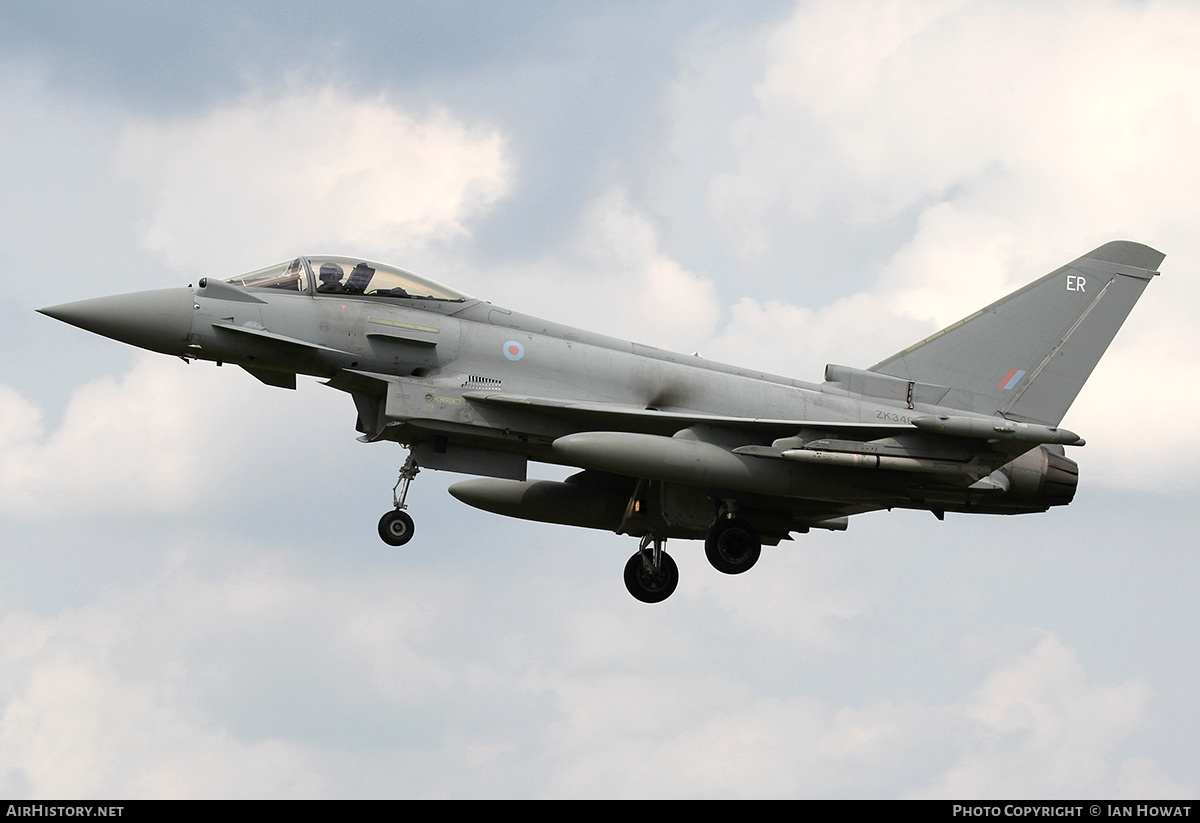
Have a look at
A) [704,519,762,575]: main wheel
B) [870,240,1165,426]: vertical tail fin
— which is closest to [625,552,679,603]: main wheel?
[704,519,762,575]: main wheel

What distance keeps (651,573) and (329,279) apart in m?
6.67

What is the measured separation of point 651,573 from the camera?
810 inches

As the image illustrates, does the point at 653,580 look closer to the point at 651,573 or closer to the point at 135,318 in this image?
the point at 651,573

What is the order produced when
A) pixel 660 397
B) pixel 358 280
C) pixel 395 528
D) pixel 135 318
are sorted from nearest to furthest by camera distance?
pixel 135 318 < pixel 395 528 < pixel 358 280 < pixel 660 397

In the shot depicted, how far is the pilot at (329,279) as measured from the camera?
57.3 feet

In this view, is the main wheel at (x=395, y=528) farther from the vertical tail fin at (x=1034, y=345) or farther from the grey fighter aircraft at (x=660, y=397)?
the vertical tail fin at (x=1034, y=345)

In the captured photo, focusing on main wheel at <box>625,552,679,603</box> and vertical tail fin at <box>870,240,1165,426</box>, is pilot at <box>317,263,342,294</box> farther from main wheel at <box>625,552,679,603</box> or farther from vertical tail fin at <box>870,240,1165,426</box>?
vertical tail fin at <box>870,240,1165,426</box>

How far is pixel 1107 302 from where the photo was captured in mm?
19750

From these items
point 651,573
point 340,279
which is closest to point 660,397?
point 651,573

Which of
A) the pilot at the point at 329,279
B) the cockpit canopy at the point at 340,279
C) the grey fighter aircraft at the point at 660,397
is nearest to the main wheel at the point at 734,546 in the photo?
the grey fighter aircraft at the point at 660,397

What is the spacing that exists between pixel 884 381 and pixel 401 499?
700cm

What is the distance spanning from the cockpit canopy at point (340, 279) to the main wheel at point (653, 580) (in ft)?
17.3

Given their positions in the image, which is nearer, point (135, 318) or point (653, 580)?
point (135, 318)
